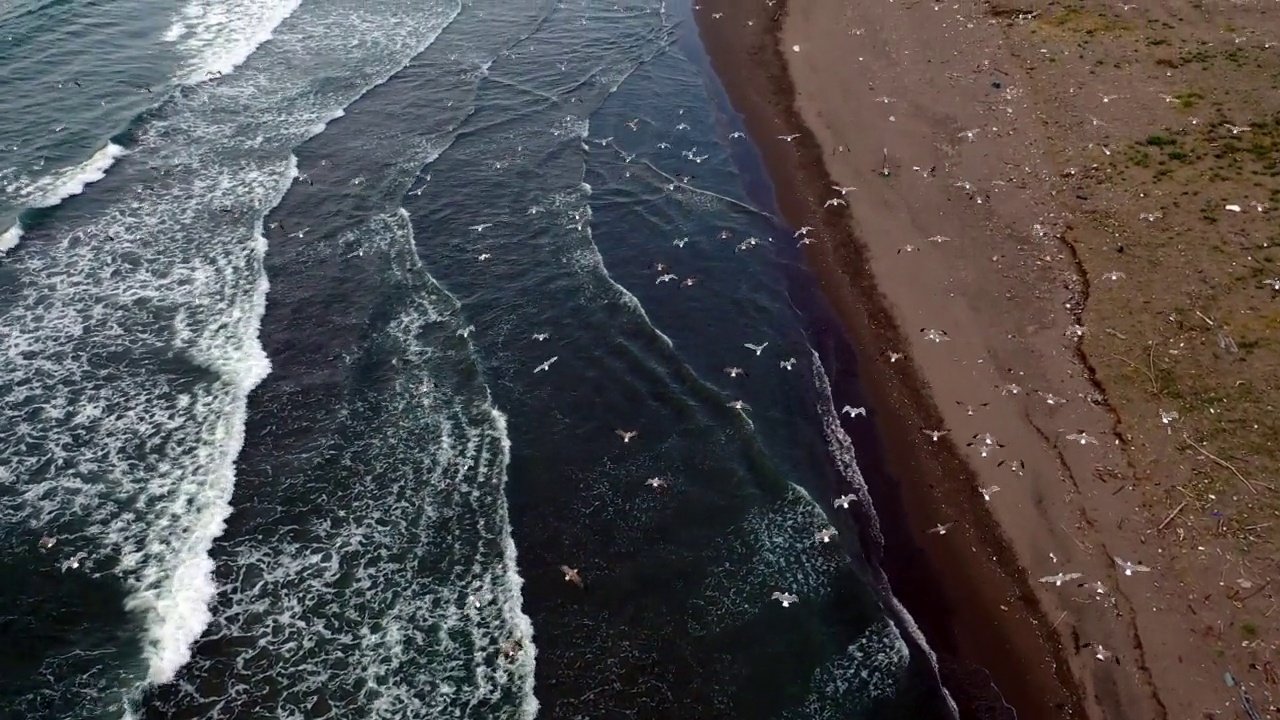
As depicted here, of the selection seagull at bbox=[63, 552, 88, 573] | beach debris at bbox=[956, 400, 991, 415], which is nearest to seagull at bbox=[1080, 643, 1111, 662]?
beach debris at bbox=[956, 400, 991, 415]

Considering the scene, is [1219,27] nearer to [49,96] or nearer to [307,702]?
[307,702]

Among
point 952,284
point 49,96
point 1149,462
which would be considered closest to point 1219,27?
point 952,284

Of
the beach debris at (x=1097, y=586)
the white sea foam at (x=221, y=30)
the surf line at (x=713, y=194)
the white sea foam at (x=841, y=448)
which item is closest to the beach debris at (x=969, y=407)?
the white sea foam at (x=841, y=448)

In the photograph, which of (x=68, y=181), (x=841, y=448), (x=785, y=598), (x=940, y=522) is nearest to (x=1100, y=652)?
(x=940, y=522)

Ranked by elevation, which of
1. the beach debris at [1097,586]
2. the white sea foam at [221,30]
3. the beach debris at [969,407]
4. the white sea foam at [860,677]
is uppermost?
the white sea foam at [221,30]

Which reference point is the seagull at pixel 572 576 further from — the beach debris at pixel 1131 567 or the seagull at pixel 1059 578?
the beach debris at pixel 1131 567

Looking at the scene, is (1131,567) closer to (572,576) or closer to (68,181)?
(572,576)

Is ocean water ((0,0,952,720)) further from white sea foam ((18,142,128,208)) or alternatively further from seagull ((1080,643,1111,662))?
seagull ((1080,643,1111,662))
